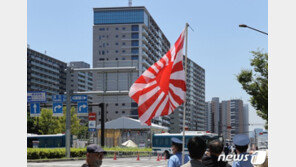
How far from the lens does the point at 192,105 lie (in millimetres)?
183250

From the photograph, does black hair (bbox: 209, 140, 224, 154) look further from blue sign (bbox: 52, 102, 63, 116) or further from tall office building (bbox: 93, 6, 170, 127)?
tall office building (bbox: 93, 6, 170, 127)

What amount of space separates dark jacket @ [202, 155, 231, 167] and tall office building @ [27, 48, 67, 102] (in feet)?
459

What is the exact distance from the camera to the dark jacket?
4.80m

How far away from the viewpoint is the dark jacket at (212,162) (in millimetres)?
4797

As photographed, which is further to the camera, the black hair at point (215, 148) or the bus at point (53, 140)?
the bus at point (53, 140)

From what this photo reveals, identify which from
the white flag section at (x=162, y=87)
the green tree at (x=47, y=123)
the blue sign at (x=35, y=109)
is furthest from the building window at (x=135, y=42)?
the white flag section at (x=162, y=87)

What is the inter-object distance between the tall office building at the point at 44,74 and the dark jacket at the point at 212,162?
459 ft

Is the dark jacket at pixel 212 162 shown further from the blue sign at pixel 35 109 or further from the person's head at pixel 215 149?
the blue sign at pixel 35 109

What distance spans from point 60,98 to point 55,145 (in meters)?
20.5

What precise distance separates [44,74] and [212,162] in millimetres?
149558

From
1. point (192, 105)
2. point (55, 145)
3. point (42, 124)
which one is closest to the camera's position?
point (55, 145)

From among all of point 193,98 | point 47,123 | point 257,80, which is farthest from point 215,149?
point 193,98

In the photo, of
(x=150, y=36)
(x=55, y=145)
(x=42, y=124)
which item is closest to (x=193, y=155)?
(x=55, y=145)

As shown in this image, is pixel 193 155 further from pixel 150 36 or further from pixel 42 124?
pixel 150 36
